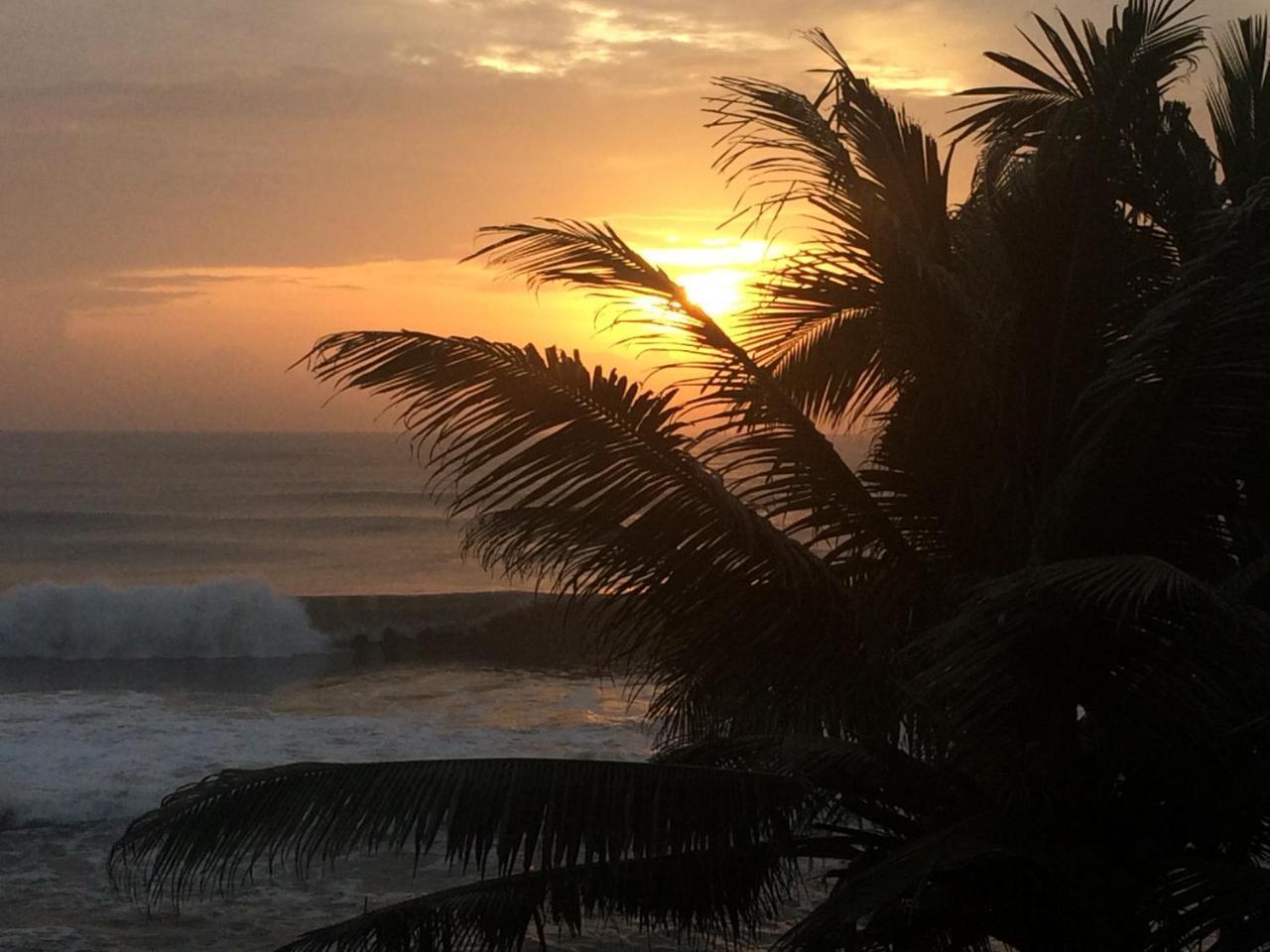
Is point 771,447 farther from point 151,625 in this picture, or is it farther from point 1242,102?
point 151,625

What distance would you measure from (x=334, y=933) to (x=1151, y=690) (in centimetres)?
297

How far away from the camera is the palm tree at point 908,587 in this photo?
4.75 metres

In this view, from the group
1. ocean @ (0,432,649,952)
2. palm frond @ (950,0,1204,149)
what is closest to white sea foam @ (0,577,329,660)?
ocean @ (0,432,649,952)

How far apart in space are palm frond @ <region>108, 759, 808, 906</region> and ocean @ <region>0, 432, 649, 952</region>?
2.53ft

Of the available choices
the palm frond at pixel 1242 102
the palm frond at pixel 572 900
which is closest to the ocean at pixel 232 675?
the palm frond at pixel 572 900

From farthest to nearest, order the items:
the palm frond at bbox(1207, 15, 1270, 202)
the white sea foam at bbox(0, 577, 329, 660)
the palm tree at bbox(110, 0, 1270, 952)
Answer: the white sea foam at bbox(0, 577, 329, 660)
the palm frond at bbox(1207, 15, 1270, 202)
the palm tree at bbox(110, 0, 1270, 952)

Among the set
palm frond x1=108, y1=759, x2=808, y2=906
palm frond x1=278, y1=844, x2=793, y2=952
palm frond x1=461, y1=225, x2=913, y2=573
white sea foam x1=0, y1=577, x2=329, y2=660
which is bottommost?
white sea foam x1=0, y1=577, x2=329, y2=660

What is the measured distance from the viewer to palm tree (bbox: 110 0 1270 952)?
4.75m

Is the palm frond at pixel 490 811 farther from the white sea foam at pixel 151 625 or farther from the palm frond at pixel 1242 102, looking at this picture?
the white sea foam at pixel 151 625

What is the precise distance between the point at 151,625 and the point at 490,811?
990 inches

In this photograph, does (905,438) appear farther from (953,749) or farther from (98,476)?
(98,476)

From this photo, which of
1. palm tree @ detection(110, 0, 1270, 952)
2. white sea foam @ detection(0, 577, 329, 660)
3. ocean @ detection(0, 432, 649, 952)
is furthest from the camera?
white sea foam @ detection(0, 577, 329, 660)

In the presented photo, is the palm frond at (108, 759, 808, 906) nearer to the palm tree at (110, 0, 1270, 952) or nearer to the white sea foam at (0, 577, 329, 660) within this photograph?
the palm tree at (110, 0, 1270, 952)

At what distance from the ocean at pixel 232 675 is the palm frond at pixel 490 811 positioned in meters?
0.77
